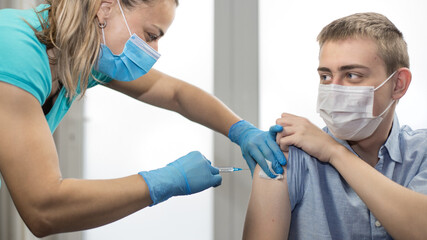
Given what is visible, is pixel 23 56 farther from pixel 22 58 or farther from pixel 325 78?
pixel 325 78

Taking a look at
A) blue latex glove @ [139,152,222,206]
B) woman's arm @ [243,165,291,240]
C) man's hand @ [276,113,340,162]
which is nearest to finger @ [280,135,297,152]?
man's hand @ [276,113,340,162]

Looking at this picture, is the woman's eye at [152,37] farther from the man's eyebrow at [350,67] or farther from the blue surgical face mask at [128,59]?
the man's eyebrow at [350,67]

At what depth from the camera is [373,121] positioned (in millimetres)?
1322

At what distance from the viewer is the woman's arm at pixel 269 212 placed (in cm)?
126

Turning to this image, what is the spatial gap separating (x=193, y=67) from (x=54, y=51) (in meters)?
1.14

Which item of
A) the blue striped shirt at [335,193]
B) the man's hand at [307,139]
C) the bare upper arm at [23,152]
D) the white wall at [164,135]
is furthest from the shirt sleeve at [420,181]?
the white wall at [164,135]

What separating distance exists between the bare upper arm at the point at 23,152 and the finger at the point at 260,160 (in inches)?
24.8

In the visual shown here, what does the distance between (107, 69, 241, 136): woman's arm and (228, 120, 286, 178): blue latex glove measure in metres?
0.11

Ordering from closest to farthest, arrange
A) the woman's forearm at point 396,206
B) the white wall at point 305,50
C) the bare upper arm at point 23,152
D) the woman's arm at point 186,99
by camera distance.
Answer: the bare upper arm at point 23,152 < the woman's forearm at point 396,206 < the woman's arm at point 186,99 < the white wall at point 305,50

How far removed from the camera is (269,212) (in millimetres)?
1270

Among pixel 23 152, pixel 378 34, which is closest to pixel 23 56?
pixel 23 152

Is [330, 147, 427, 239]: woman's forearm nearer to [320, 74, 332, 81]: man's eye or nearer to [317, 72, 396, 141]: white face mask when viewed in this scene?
[317, 72, 396, 141]: white face mask

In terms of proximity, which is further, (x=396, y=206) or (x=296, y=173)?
(x=296, y=173)

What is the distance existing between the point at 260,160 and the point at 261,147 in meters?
0.05
